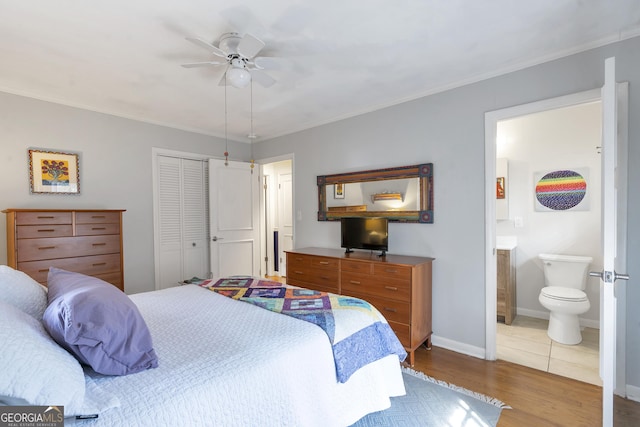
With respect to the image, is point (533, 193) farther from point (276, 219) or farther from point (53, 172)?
point (53, 172)

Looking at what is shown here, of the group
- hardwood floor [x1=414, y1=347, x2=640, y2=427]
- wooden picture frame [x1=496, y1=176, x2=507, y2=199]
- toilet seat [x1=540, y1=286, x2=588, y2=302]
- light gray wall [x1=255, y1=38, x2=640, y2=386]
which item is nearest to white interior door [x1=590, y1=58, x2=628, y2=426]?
hardwood floor [x1=414, y1=347, x2=640, y2=427]

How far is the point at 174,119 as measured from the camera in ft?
12.7

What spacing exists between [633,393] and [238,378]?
2665mm

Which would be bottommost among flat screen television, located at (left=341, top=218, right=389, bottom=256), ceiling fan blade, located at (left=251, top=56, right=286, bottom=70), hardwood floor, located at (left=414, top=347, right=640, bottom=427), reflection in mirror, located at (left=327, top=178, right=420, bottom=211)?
hardwood floor, located at (left=414, top=347, right=640, bottom=427)

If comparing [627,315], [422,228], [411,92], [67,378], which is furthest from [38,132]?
[627,315]

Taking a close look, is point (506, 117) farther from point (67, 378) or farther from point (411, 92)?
point (67, 378)

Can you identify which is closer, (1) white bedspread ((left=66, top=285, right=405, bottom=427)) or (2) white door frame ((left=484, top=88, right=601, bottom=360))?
(1) white bedspread ((left=66, top=285, right=405, bottom=427))

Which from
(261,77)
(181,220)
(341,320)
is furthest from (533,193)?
(181,220)

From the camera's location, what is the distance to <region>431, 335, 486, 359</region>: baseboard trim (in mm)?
2735

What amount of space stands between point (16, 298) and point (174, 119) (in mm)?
2988

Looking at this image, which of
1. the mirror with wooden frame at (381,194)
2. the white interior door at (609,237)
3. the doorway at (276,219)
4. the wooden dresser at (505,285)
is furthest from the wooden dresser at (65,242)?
the wooden dresser at (505,285)

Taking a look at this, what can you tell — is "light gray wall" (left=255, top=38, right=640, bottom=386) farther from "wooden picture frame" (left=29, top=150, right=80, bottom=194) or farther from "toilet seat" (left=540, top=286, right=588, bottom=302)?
"wooden picture frame" (left=29, top=150, right=80, bottom=194)

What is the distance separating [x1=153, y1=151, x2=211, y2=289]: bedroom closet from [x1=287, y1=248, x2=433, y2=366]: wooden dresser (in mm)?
1890

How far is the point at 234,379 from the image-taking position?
1.16 metres
